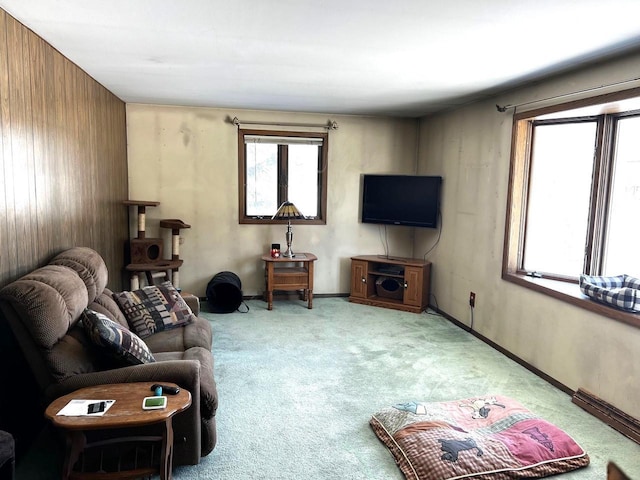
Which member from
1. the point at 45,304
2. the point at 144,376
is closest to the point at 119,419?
the point at 144,376

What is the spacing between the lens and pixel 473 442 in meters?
2.27

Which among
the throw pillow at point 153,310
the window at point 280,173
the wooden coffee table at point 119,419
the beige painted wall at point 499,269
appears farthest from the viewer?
the window at point 280,173

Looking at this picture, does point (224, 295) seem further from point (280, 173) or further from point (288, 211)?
point (280, 173)

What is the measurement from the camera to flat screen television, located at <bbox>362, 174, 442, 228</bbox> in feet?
16.6

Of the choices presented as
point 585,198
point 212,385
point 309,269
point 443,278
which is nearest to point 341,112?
point 309,269

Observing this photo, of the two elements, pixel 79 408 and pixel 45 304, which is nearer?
pixel 79 408

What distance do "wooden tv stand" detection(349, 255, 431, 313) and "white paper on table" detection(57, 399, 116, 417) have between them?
375 cm

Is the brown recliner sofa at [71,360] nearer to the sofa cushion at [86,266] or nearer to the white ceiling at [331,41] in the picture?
the sofa cushion at [86,266]

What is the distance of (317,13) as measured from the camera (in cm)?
226

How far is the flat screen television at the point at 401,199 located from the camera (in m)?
5.05

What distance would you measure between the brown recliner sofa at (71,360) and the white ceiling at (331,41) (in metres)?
1.45

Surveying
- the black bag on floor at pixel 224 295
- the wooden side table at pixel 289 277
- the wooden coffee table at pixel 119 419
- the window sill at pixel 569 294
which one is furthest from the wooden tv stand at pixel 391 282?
the wooden coffee table at pixel 119 419

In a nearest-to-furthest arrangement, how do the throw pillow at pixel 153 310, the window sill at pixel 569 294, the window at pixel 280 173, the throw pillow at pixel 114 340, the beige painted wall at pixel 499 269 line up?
the throw pillow at pixel 114 340 < the window sill at pixel 569 294 < the beige painted wall at pixel 499 269 < the throw pillow at pixel 153 310 < the window at pixel 280 173

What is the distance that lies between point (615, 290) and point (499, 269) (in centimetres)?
117
